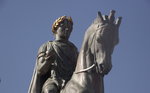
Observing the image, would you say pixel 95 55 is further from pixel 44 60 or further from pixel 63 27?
pixel 63 27

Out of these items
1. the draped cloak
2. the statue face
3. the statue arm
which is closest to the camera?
the statue arm

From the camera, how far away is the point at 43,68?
8.53 m

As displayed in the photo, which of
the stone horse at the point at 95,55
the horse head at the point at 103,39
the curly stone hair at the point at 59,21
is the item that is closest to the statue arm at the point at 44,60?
the curly stone hair at the point at 59,21

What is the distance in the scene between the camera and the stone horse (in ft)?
24.3

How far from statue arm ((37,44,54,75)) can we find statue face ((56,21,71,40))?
0.55 metres

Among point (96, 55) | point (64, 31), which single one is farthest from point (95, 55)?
point (64, 31)

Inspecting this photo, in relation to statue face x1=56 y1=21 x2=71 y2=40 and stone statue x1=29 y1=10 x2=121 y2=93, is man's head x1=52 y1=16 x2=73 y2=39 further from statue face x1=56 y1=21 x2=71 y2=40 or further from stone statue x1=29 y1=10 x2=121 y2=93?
stone statue x1=29 y1=10 x2=121 y2=93

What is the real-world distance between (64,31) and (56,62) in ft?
2.57

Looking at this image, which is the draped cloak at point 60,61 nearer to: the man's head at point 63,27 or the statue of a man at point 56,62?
the statue of a man at point 56,62

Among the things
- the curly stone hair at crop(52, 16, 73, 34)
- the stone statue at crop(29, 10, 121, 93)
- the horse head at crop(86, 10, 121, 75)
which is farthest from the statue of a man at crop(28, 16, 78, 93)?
the horse head at crop(86, 10, 121, 75)

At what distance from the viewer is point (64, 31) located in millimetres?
9055

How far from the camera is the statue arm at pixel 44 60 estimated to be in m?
8.40

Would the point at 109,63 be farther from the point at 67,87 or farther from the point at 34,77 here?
the point at 34,77

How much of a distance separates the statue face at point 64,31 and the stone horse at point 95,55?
1.27 meters
